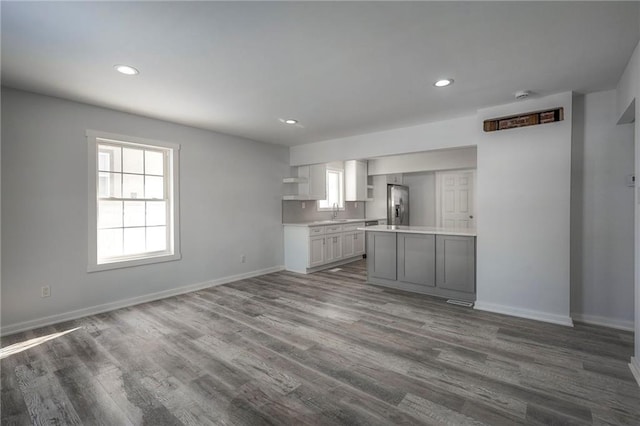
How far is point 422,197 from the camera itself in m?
8.07

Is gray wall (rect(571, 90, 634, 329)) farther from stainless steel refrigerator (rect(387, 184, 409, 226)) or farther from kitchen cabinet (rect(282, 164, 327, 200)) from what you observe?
stainless steel refrigerator (rect(387, 184, 409, 226))

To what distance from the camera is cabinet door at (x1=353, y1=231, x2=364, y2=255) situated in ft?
22.7

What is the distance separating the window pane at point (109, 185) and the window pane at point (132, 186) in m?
0.06

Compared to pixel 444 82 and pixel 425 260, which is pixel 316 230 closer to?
pixel 425 260

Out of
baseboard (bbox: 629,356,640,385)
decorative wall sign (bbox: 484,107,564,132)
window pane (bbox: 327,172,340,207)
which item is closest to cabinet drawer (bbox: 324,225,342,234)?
window pane (bbox: 327,172,340,207)

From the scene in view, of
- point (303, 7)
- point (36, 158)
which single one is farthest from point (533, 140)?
point (36, 158)

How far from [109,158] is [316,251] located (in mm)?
3595

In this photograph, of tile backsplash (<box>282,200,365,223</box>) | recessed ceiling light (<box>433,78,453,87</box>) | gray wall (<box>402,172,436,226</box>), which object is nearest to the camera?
recessed ceiling light (<box>433,78,453,87</box>)

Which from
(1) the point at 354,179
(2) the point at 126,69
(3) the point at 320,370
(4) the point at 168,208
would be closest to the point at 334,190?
(1) the point at 354,179

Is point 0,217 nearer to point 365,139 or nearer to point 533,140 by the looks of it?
point 365,139

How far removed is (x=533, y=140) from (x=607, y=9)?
5.60 ft

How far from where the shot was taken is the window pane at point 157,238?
4266 millimetres

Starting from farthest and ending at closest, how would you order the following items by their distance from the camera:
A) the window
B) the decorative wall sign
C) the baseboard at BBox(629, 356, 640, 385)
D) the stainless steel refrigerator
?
1. the stainless steel refrigerator
2. the window
3. the decorative wall sign
4. the baseboard at BBox(629, 356, 640, 385)

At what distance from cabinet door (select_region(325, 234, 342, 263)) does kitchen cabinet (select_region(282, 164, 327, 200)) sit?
905 millimetres
